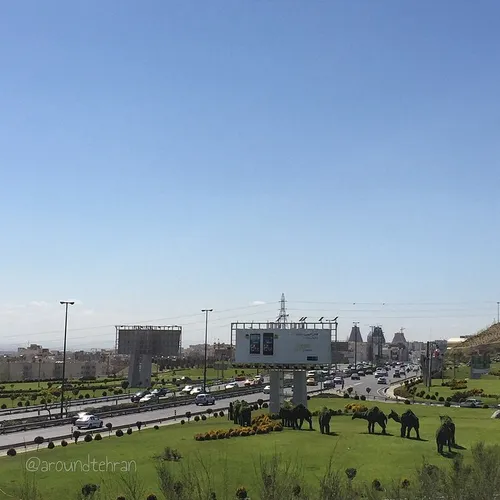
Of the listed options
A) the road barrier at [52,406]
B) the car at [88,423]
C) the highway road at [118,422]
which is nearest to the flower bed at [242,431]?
the highway road at [118,422]

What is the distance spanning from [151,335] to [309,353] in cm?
6525

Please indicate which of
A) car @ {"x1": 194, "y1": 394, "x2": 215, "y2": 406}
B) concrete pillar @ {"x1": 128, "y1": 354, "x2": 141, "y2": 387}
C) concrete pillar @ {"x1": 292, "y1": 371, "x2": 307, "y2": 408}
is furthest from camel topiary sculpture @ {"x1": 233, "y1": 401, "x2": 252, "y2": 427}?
concrete pillar @ {"x1": 128, "y1": 354, "x2": 141, "y2": 387}

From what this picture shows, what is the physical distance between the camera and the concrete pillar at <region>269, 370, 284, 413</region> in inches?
2410

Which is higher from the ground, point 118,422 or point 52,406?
point 118,422

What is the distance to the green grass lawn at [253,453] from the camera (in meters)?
33.4

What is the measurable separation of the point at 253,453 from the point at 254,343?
24.1 meters

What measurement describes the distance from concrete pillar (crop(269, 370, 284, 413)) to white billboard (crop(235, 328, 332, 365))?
1.40 meters

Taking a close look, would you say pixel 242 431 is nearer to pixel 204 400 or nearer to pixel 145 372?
pixel 204 400

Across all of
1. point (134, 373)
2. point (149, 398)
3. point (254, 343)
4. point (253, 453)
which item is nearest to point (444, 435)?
point (253, 453)

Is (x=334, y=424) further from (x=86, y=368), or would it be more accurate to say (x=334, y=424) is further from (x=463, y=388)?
(x=86, y=368)

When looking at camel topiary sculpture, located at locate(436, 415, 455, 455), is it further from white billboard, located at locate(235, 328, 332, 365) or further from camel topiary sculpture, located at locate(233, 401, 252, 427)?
white billboard, located at locate(235, 328, 332, 365)

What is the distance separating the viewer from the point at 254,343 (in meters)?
63.2
